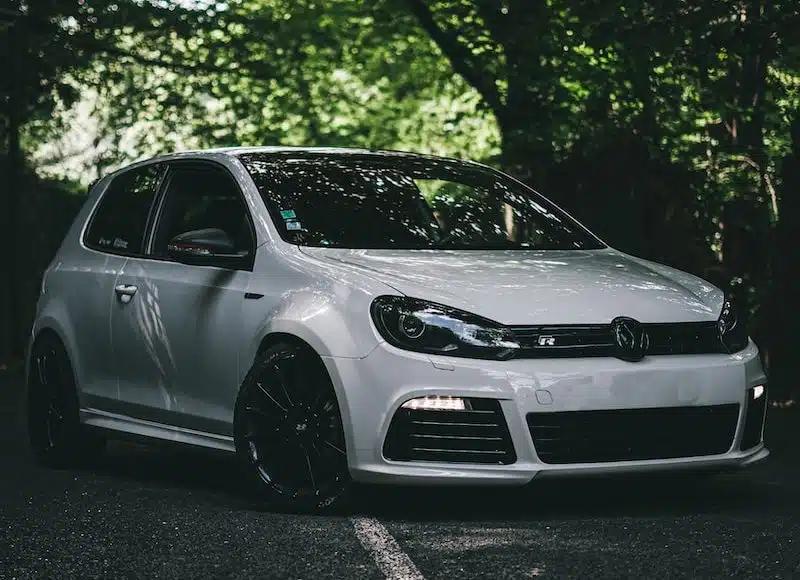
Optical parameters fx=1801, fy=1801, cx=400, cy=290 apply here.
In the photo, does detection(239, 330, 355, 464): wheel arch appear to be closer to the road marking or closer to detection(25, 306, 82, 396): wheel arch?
the road marking

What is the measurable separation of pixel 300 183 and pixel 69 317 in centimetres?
183

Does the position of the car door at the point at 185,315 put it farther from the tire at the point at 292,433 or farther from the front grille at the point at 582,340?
the front grille at the point at 582,340

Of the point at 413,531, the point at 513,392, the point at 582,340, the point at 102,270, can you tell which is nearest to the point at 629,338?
the point at 582,340

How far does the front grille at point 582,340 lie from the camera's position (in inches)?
278

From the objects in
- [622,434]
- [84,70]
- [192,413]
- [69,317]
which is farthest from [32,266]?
[622,434]

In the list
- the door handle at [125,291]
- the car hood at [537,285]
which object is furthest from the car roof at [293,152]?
the car hood at [537,285]

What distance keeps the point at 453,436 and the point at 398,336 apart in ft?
1.48

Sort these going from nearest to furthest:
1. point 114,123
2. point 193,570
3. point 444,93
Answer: point 193,570, point 114,123, point 444,93

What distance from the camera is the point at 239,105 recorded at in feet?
89.4

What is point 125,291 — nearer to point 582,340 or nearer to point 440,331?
point 440,331

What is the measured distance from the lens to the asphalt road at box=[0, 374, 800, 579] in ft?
20.6

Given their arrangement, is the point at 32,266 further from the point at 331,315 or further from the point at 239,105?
the point at 331,315

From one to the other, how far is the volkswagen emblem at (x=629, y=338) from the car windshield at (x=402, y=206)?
1.22 meters

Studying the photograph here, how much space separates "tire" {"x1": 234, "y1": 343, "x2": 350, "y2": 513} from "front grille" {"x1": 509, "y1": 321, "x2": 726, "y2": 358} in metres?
0.84
